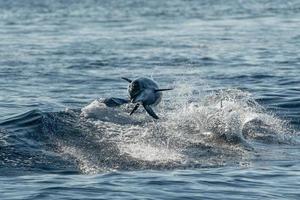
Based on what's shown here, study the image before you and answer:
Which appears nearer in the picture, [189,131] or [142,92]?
[142,92]

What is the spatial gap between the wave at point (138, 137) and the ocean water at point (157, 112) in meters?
0.03

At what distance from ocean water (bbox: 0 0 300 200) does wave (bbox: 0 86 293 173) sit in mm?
29

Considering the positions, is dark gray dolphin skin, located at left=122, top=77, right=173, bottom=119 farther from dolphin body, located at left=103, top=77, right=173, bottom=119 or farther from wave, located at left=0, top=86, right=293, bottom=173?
wave, located at left=0, top=86, right=293, bottom=173

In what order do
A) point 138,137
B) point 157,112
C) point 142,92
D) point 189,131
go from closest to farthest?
point 142,92, point 138,137, point 189,131, point 157,112

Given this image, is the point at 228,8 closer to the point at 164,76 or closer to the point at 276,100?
the point at 164,76

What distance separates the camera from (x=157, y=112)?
2592cm

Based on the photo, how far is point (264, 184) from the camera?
18.1 m

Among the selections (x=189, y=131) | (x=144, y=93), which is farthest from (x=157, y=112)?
(x=144, y=93)

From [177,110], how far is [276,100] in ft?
12.9

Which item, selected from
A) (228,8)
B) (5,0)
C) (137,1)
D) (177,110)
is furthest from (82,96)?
(5,0)

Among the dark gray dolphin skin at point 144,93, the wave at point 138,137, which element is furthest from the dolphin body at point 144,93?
the wave at point 138,137

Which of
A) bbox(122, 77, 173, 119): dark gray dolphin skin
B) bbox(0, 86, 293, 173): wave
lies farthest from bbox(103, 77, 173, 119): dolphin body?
bbox(0, 86, 293, 173): wave

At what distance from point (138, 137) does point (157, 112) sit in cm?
355

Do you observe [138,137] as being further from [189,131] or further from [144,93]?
[144,93]
